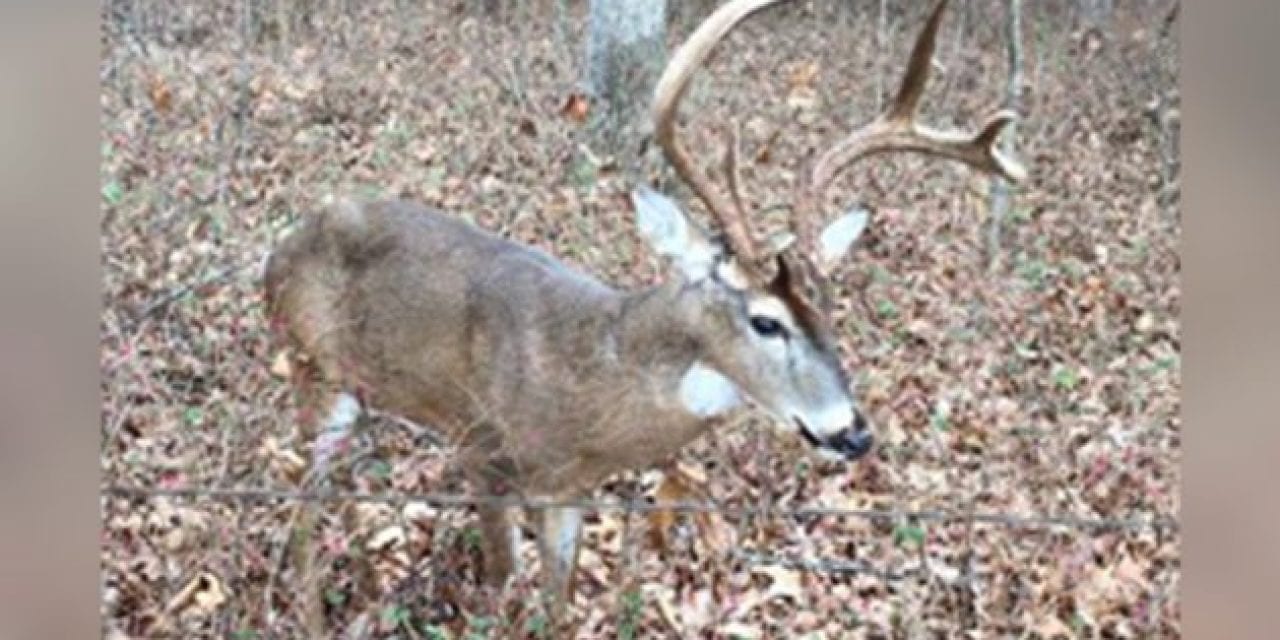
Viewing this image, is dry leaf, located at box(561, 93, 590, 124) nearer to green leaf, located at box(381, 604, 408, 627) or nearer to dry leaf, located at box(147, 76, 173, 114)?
dry leaf, located at box(147, 76, 173, 114)

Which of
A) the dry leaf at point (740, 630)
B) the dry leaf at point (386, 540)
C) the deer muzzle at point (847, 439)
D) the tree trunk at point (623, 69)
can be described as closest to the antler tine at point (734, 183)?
the deer muzzle at point (847, 439)

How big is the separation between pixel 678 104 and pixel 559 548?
37.3 inches

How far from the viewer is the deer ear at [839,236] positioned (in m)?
3.28

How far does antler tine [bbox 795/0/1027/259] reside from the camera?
10.5 feet

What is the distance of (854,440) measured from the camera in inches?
127

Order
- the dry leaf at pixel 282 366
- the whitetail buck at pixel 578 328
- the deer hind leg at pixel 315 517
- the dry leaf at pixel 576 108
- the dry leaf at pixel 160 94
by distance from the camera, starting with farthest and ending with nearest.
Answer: the dry leaf at pixel 576 108 → the dry leaf at pixel 160 94 → the dry leaf at pixel 282 366 → the deer hind leg at pixel 315 517 → the whitetail buck at pixel 578 328

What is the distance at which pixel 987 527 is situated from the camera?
357 cm

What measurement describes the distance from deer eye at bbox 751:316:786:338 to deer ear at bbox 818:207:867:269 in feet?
0.58

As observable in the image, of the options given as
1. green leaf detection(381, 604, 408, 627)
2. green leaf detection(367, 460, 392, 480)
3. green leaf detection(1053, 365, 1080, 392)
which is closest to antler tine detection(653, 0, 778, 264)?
green leaf detection(367, 460, 392, 480)

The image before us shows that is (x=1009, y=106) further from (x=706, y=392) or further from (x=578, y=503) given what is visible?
(x=578, y=503)

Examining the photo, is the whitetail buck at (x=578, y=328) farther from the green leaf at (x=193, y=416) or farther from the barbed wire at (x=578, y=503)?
the green leaf at (x=193, y=416)
